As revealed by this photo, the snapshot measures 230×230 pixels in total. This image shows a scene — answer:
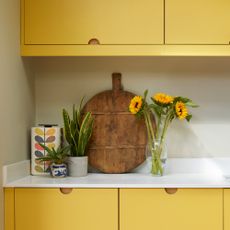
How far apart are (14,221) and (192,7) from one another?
54.2 inches

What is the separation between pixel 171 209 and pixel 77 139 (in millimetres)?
630

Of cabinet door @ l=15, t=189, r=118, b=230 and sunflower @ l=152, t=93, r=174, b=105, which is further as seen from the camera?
sunflower @ l=152, t=93, r=174, b=105

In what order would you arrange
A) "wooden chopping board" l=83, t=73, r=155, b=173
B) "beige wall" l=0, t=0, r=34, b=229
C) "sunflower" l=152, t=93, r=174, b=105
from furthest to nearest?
"wooden chopping board" l=83, t=73, r=155, b=173, "sunflower" l=152, t=93, r=174, b=105, "beige wall" l=0, t=0, r=34, b=229

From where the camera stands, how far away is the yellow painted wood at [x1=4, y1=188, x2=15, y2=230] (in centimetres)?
176

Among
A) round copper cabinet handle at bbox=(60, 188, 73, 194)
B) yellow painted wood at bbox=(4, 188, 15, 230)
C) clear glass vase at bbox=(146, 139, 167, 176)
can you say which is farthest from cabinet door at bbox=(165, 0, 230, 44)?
yellow painted wood at bbox=(4, 188, 15, 230)

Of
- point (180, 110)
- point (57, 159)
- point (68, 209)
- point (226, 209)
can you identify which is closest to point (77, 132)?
point (57, 159)

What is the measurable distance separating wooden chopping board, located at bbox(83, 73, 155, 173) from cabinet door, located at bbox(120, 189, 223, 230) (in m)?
0.41

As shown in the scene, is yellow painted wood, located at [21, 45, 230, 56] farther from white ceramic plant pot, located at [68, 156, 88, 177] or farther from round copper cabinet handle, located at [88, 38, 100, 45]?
white ceramic plant pot, located at [68, 156, 88, 177]

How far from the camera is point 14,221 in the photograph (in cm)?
177

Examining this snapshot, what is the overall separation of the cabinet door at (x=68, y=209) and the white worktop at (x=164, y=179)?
37 millimetres

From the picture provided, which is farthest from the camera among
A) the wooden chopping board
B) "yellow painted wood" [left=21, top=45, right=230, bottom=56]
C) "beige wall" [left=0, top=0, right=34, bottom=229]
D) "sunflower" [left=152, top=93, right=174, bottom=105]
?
the wooden chopping board

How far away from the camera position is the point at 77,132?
2.06m

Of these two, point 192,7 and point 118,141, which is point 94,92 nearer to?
point 118,141

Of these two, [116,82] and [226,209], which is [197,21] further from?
[226,209]
